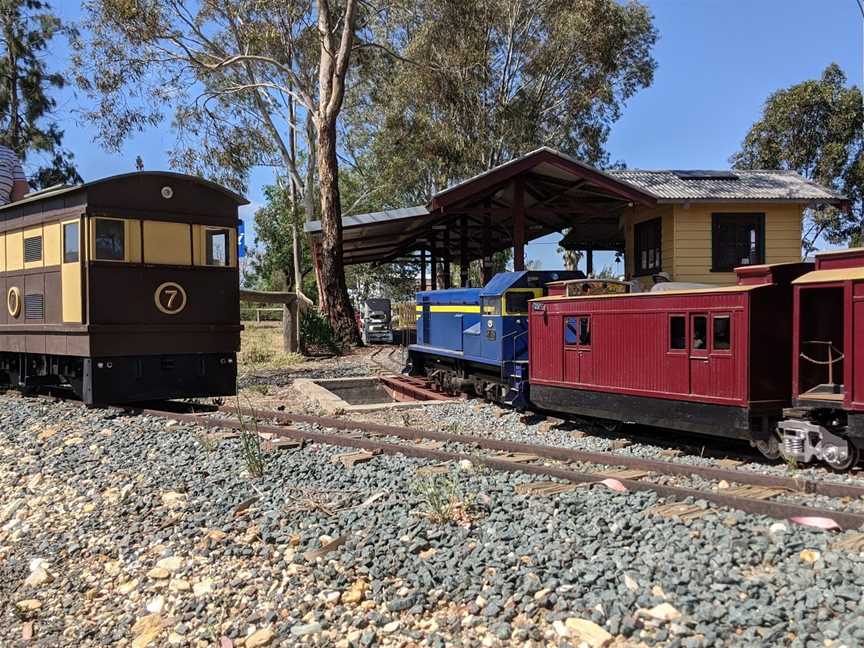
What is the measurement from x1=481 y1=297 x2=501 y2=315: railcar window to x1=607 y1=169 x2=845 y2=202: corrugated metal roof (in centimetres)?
613

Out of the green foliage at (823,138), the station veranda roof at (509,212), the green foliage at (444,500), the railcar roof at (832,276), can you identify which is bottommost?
the green foliage at (444,500)

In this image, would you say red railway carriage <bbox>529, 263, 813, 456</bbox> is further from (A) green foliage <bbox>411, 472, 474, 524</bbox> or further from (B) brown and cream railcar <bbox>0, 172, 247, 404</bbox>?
(B) brown and cream railcar <bbox>0, 172, 247, 404</bbox>

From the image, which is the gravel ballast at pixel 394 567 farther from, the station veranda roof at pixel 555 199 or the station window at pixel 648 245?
the station window at pixel 648 245

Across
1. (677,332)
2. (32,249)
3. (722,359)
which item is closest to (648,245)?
(677,332)

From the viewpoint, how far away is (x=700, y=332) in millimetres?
7980

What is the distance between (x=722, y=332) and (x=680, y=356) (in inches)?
24.1

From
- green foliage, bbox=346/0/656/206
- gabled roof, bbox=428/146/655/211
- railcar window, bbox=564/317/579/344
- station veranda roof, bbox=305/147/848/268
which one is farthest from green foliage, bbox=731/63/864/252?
railcar window, bbox=564/317/579/344

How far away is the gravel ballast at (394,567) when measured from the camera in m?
3.88

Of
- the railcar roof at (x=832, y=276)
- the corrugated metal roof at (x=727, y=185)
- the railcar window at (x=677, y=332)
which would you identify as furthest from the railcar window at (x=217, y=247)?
the corrugated metal roof at (x=727, y=185)

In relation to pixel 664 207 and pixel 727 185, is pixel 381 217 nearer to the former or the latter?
pixel 664 207

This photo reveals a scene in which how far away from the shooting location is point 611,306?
9164 millimetres

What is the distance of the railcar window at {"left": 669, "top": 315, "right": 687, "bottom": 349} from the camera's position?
8164 millimetres

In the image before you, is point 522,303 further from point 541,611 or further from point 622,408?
point 541,611

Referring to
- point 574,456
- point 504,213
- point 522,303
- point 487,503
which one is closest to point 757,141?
point 504,213
